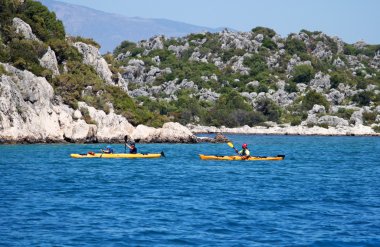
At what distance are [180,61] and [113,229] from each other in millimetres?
140867

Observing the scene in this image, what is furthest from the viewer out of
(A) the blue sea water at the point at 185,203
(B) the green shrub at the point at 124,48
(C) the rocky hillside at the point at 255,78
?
(B) the green shrub at the point at 124,48

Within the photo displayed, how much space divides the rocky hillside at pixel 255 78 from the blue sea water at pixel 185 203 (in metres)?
75.5

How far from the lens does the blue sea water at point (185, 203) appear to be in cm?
2372

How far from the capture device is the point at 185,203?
103 ft

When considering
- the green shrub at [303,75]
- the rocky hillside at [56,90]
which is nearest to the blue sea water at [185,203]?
the rocky hillside at [56,90]

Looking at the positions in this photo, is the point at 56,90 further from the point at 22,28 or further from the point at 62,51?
the point at 22,28

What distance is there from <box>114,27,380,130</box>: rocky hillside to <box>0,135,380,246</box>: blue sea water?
75466 mm

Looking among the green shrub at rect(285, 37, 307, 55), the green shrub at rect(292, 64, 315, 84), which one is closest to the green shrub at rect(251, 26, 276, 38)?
the green shrub at rect(285, 37, 307, 55)

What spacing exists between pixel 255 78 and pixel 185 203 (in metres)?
123

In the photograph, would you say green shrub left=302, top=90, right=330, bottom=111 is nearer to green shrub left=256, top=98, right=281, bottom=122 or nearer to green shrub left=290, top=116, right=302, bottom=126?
green shrub left=256, top=98, right=281, bottom=122

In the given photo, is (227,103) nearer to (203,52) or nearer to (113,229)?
(203,52)

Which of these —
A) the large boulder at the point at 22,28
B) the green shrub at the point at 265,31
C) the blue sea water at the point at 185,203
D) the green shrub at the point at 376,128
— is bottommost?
the blue sea water at the point at 185,203

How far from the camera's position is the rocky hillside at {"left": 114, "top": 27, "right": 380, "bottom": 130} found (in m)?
131

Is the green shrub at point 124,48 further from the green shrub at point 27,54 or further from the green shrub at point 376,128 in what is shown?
the green shrub at point 27,54
